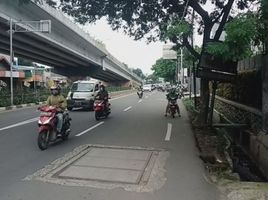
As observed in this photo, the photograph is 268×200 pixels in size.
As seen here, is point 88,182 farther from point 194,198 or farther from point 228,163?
point 228,163

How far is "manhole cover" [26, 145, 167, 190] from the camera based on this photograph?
7.61 meters

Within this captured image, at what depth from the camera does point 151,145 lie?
39.5 ft

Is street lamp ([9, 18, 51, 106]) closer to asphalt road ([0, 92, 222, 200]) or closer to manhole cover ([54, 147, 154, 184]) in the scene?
asphalt road ([0, 92, 222, 200])

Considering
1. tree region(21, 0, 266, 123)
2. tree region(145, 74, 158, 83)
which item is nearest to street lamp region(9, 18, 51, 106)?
tree region(21, 0, 266, 123)

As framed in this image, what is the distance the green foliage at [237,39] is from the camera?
10070 mm

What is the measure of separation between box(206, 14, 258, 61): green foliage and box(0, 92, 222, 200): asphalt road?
8.86 ft

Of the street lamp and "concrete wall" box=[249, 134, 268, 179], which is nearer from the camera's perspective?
"concrete wall" box=[249, 134, 268, 179]

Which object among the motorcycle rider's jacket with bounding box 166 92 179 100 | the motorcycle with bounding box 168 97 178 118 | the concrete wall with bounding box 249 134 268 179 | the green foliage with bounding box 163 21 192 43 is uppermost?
the green foliage with bounding box 163 21 192 43

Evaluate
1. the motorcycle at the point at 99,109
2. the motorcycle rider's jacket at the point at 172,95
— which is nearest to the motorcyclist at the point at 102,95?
the motorcycle at the point at 99,109

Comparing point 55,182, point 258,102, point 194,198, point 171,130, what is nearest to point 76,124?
point 171,130

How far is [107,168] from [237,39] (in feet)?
14.9

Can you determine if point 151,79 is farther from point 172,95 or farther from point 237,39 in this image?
point 237,39

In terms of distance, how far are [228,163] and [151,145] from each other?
3288mm

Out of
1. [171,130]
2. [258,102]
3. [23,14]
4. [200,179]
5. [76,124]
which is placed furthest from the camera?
[23,14]
